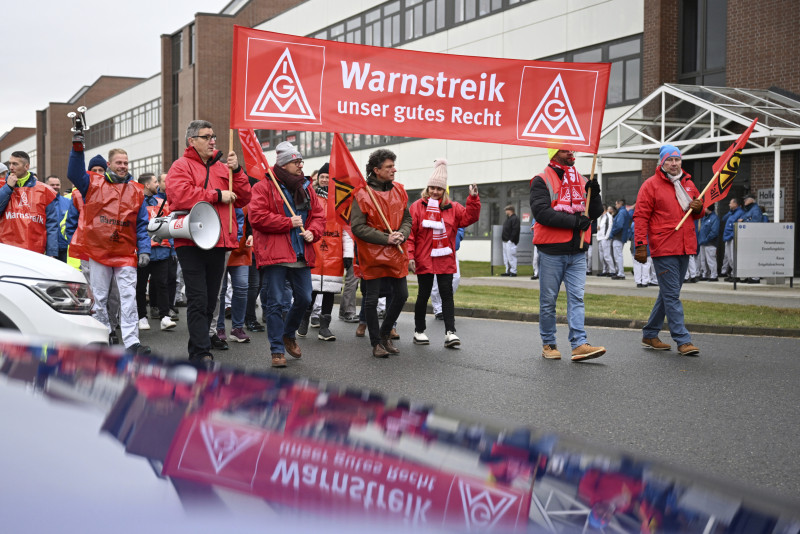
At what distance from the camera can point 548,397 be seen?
6.54m

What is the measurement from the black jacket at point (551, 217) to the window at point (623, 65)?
17775mm

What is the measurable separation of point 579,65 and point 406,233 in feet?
9.23

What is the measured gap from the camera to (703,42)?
2378 centimetres

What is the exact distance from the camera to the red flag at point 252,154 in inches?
351

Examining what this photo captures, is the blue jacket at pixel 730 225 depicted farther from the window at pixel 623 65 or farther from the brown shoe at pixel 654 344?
the brown shoe at pixel 654 344

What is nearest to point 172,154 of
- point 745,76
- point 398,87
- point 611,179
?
→ point 611,179

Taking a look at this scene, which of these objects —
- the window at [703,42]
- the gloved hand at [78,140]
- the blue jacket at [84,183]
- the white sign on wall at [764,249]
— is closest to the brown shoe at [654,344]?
the blue jacket at [84,183]

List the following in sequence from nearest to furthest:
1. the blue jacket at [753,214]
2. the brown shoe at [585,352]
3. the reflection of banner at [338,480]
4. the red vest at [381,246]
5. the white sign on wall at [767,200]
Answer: the reflection of banner at [338,480] → the brown shoe at [585,352] → the red vest at [381,246] → the blue jacket at [753,214] → the white sign on wall at [767,200]

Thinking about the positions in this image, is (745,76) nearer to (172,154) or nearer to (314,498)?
(314,498)

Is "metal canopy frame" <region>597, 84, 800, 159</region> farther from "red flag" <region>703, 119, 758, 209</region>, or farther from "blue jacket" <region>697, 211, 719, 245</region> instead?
"red flag" <region>703, 119, 758, 209</region>

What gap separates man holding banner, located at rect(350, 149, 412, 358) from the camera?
27.6 feet

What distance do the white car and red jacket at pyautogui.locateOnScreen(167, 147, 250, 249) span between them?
59.2 inches

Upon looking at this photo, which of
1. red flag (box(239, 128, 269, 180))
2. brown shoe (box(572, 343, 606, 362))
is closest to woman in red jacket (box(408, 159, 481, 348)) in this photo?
brown shoe (box(572, 343, 606, 362))

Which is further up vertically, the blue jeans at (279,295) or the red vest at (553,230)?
the red vest at (553,230)
